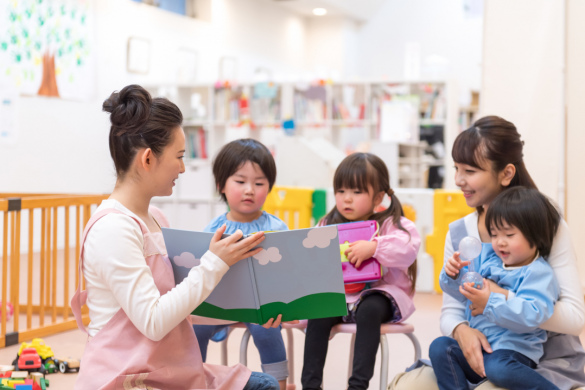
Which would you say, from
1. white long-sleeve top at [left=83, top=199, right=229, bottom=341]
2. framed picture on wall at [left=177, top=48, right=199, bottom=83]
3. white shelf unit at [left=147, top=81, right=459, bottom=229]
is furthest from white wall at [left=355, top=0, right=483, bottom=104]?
white long-sleeve top at [left=83, top=199, right=229, bottom=341]

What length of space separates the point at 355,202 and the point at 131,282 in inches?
41.7

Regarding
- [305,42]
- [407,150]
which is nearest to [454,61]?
[305,42]

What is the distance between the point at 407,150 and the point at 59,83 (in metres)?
4.06

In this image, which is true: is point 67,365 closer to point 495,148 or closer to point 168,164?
point 168,164

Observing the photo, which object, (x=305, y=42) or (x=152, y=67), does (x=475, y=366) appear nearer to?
(x=152, y=67)

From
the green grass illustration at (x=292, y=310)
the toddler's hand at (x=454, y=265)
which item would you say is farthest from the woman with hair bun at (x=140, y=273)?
the toddler's hand at (x=454, y=265)

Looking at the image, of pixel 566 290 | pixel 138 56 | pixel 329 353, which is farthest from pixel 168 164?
pixel 138 56

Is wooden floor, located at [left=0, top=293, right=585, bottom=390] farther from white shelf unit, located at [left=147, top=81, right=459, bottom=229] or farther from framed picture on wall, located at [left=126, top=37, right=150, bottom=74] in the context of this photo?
framed picture on wall, located at [left=126, top=37, right=150, bottom=74]

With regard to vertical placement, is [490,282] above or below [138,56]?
below

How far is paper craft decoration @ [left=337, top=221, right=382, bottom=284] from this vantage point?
210 cm

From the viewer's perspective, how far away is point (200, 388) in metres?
1.47

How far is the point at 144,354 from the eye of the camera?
4.50ft

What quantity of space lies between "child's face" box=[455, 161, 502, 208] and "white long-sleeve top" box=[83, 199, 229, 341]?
80 cm

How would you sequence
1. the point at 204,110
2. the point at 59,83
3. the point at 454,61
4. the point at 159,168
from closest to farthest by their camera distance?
the point at 159,168, the point at 59,83, the point at 204,110, the point at 454,61
